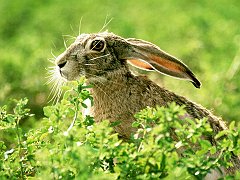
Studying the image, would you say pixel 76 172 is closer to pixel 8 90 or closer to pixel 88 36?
pixel 88 36

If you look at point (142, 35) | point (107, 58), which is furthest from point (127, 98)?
point (142, 35)

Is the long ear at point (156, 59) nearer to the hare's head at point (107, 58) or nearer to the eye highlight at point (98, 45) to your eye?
the hare's head at point (107, 58)

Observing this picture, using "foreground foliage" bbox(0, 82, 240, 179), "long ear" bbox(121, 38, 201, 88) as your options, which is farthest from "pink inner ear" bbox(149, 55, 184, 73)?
"foreground foliage" bbox(0, 82, 240, 179)

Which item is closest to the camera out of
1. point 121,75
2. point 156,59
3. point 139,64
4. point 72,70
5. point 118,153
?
point 118,153

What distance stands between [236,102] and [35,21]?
21.1ft

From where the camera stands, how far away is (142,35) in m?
13.4

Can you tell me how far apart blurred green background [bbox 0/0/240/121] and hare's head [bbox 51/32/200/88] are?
1.98m

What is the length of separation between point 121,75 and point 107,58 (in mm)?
180

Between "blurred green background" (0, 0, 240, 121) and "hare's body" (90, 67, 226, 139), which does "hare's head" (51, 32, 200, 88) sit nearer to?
"hare's body" (90, 67, 226, 139)

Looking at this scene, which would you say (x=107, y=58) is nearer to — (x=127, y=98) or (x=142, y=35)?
(x=127, y=98)

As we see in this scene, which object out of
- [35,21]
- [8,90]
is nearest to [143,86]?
[8,90]

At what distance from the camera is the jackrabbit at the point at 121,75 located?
24.6 feet

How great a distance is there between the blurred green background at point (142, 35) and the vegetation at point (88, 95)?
0.6 inches

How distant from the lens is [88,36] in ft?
25.1
